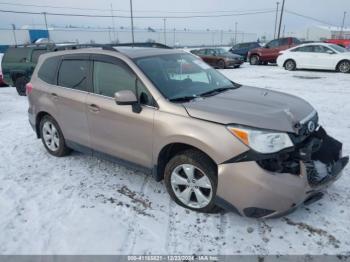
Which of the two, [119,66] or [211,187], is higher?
[119,66]

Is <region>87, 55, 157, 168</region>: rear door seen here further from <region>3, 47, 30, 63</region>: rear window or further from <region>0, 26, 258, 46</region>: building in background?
<region>0, 26, 258, 46</region>: building in background

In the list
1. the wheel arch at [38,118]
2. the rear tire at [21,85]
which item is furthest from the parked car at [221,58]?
the wheel arch at [38,118]

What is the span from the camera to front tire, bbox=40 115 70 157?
507cm

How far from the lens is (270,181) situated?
9.53 ft

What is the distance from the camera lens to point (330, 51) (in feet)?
51.3

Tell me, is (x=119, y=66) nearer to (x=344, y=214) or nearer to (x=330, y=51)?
(x=344, y=214)

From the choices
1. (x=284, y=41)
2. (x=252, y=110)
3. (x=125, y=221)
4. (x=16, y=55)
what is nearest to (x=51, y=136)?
(x=125, y=221)

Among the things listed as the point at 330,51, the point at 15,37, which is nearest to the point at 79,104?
the point at 330,51

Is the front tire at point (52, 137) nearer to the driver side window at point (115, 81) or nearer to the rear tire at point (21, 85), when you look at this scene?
the driver side window at point (115, 81)

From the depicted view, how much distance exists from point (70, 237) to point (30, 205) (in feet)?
3.10

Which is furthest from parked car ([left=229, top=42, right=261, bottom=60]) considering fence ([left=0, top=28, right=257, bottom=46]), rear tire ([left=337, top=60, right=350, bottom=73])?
fence ([left=0, top=28, right=257, bottom=46])

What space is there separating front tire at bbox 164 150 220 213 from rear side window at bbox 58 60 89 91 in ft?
5.93

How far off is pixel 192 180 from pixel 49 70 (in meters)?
3.19

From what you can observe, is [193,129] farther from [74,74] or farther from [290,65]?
[290,65]
